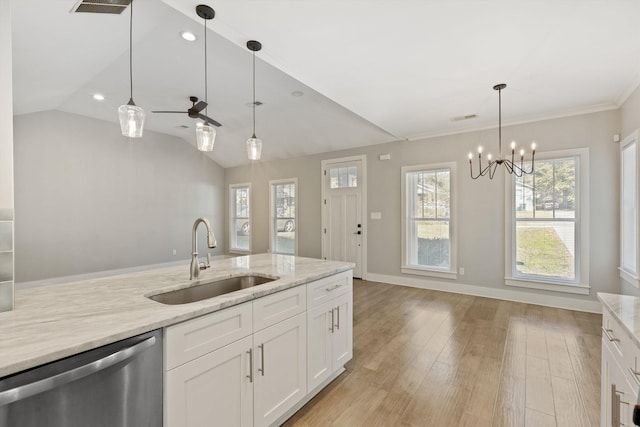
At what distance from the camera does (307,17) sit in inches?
80.0

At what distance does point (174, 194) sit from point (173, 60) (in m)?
4.26

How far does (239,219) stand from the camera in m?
8.05

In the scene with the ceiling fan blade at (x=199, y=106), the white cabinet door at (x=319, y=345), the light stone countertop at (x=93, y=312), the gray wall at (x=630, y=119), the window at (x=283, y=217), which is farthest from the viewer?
the window at (x=283, y=217)

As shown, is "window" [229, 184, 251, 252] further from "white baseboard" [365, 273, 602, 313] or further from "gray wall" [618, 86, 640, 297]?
"gray wall" [618, 86, 640, 297]

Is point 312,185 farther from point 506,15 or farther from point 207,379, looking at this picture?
point 207,379

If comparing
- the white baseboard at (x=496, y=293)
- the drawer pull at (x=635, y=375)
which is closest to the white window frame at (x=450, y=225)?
the white baseboard at (x=496, y=293)

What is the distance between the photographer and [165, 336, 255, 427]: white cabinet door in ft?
3.84

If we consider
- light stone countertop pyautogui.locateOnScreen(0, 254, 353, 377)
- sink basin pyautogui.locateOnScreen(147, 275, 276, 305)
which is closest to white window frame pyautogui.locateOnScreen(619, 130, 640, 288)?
light stone countertop pyautogui.locateOnScreen(0, 254, 353, 377)

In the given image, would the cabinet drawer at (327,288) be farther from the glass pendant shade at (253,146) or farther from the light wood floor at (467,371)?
the glass pendant shade at (253,146)

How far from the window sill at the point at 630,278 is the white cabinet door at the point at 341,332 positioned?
10.2 feet

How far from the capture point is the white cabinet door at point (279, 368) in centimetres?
153

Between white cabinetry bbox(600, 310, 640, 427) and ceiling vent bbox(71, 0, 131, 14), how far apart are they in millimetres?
3582

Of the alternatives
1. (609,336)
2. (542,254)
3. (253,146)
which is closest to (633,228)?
(542,254)

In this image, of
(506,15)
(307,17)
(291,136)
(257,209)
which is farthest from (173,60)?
(257,209)
